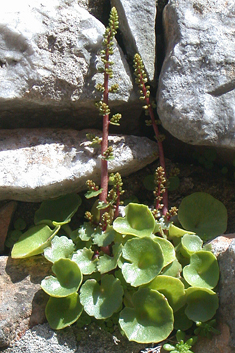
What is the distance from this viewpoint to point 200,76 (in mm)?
2582

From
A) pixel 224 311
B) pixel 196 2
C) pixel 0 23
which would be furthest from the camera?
pixel 196 2

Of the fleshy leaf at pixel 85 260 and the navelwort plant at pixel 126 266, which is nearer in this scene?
the navelwort plant at pixel 126 266

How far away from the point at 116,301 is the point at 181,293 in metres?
0.38

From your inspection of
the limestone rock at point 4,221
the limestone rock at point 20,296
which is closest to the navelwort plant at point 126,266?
the limestone rock at point 20,296

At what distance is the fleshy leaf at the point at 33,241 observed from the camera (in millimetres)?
2477

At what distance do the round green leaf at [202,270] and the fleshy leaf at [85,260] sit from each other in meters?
0.56

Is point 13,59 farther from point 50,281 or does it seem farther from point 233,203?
point 233,203

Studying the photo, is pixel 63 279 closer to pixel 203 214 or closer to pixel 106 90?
pixel 203 214

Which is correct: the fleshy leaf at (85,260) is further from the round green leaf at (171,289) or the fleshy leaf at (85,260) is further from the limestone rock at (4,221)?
the limestone rock at (4,221)

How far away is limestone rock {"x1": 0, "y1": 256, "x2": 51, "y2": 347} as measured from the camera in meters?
2.27

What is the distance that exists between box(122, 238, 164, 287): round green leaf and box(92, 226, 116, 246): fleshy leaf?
0.47 feet

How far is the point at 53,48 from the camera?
2623 mm

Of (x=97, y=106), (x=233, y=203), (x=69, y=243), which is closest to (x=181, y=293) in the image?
(x=69, y=243)

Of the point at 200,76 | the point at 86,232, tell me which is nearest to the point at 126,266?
the point at 86,232
